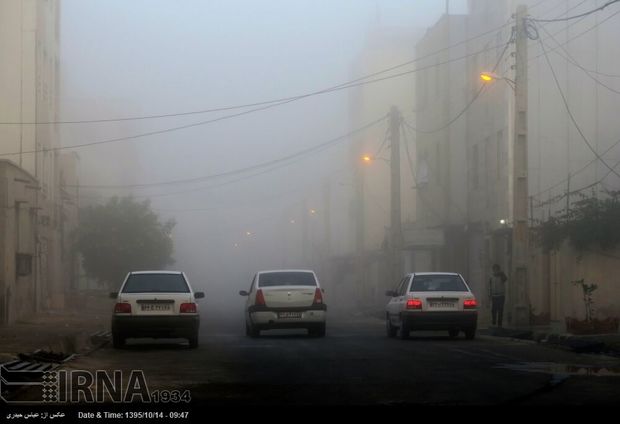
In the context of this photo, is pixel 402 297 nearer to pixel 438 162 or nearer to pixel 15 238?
pixel 15 238

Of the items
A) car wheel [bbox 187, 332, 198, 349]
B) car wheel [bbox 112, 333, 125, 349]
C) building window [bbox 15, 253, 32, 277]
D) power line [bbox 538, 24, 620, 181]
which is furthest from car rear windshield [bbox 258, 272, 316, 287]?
power line [bbox 538, 24, 620, 181]

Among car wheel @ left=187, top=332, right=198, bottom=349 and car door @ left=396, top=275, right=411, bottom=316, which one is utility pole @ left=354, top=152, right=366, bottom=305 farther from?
car wheel @ left=187, top=332, right=198, bottom=349

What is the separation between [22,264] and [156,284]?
1646 cm

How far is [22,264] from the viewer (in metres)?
38.3

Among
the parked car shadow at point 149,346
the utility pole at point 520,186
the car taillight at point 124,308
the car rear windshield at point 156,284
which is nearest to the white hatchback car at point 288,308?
the parked car shadow at point 149,346

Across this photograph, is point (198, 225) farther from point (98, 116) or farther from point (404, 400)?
point (404, 400)

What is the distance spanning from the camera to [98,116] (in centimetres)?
11619

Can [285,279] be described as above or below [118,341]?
above

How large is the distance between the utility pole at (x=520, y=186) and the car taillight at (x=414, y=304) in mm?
6298

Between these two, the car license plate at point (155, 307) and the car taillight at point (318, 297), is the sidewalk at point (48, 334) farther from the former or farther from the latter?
the car taillight at point (318, 297)

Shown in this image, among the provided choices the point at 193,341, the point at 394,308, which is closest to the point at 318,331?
the point at 394,308

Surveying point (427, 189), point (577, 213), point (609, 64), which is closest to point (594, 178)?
point (609, 64)

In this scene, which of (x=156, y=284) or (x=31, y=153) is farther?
(x=31, y=153)

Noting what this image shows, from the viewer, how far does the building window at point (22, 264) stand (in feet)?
122
